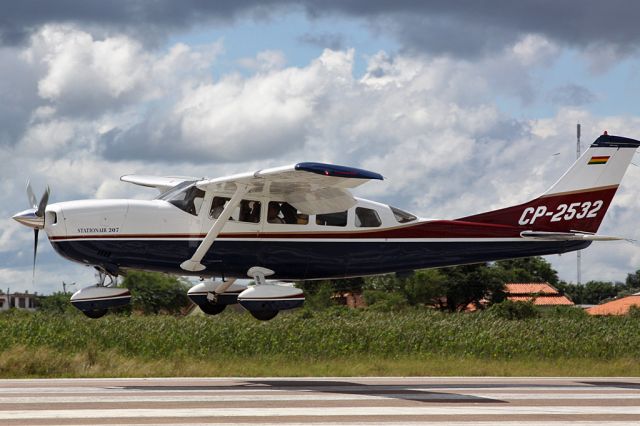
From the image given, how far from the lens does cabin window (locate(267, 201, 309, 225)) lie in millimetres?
19516

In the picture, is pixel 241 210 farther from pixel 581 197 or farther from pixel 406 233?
pixel 581 197

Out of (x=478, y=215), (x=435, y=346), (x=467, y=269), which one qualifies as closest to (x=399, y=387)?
(x=478, y=215)

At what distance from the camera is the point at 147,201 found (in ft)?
63.7

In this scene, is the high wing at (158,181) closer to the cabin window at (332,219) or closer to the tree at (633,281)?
the cabin window at (332,219)

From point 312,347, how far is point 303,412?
19.7 metres

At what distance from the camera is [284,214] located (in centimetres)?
1959

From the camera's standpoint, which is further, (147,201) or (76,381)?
(76,381)

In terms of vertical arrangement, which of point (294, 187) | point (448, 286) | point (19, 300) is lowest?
point (19, 300)

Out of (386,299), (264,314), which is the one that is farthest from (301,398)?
Result: (386,299)

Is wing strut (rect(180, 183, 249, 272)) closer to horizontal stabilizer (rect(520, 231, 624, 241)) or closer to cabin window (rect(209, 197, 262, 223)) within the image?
cabin window (rect(209, 197, 262, 223))

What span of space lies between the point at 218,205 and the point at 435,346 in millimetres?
20068

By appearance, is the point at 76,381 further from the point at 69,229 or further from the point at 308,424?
the point at 308,424

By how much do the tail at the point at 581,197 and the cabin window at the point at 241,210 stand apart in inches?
178

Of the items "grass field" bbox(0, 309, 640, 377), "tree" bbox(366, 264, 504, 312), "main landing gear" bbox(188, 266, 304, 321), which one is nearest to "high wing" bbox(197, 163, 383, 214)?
"main landing gear" bbox(188, 266, 304, 321)
